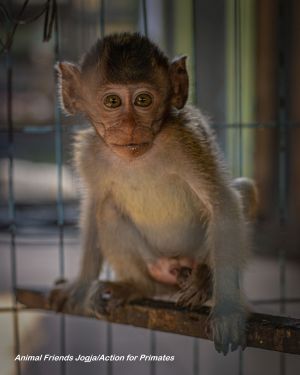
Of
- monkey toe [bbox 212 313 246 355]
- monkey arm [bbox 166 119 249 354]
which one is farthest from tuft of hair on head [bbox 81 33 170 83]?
monkey toe [bbox 212 313 246 355]

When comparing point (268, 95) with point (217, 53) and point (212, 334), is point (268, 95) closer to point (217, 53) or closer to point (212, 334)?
point (217, 53)

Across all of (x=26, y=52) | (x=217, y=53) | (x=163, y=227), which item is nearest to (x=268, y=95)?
(x=217, y=53)

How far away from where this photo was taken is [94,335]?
4.59 metres

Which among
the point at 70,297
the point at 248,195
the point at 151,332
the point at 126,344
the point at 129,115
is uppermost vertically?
the point at 129,115

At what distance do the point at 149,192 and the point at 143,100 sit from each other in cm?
53

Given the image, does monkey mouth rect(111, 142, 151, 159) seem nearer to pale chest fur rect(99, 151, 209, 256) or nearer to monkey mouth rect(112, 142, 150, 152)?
monkey mouth rect(112, 142, 150, 152)

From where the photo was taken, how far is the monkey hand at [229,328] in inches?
96.7

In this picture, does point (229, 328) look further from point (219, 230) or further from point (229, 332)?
point (219, 230)

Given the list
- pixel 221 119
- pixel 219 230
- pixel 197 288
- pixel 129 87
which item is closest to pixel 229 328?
pixel 197 288

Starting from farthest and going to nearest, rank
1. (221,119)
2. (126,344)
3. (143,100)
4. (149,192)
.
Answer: (221,119), (126,344), (149,192), (143,100)

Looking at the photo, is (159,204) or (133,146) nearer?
(133,146)

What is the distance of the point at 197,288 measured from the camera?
9.07ft

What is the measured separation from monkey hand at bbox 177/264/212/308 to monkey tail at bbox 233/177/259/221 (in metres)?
0.36

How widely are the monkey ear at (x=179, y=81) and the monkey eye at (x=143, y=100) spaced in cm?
16
